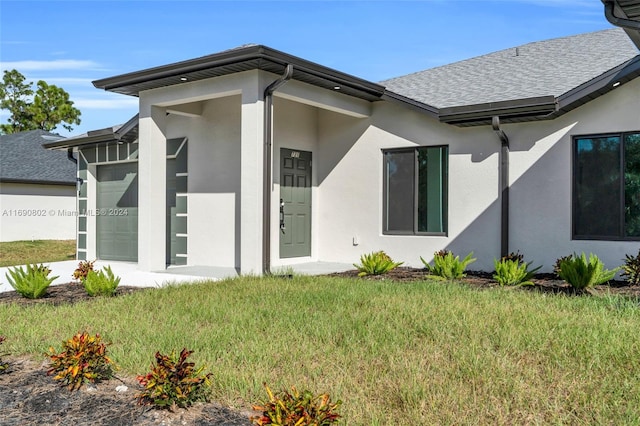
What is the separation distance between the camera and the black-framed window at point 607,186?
8.83m

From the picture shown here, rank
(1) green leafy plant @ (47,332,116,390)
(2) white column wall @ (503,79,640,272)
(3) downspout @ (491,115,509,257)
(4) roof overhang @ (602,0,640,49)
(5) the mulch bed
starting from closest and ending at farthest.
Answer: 1. (1) green leafy plant @ (47,332,116,390)
2. (4) roof overhang @ (602,0,640,49)
3. (5) the mulch bed
4. (2) white column wall @ (503,79,640,272)
5. (3) downspout @ (491,115,509,257)

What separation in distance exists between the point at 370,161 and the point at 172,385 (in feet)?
27.6

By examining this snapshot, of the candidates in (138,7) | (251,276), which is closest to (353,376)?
(251,276)

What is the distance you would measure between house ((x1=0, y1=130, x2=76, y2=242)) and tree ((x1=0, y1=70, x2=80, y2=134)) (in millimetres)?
10841

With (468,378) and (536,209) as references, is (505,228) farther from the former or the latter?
(468,378)

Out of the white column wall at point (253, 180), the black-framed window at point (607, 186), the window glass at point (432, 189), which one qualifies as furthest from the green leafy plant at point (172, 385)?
the window glass at point (432, 189)

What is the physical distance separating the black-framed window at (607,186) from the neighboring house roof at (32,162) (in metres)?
18.9

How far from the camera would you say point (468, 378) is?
385 cm

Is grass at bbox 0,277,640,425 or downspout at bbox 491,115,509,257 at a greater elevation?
downspout at bbox 491,115,509,257

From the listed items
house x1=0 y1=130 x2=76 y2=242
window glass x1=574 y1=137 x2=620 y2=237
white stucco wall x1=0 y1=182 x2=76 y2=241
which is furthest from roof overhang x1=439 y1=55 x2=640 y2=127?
white stucco wall x1=0 y1=182 x2=76 y2=241

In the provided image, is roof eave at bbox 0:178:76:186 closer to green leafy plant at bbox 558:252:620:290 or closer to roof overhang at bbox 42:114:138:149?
roof overhang at bbox 42:114:138:149

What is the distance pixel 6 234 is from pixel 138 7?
13.7 m

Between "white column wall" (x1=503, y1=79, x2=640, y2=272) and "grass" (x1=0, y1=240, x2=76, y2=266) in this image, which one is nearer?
"white column wall" (x1=503, y1=79, x2=640, y2=272)

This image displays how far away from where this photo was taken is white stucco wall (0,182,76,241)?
2077cm
